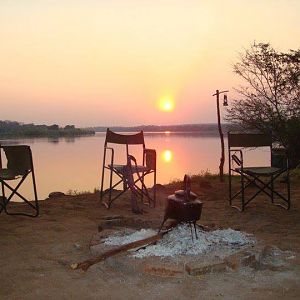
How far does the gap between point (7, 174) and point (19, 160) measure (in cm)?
21

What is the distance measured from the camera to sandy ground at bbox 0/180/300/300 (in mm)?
2463

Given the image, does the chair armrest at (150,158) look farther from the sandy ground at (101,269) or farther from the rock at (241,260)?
the rock at (241,260)

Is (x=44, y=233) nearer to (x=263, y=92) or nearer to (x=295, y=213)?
(x=295, y=213)

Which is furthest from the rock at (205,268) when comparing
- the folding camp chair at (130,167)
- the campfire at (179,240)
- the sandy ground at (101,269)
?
the folding camp chair at (130,167)

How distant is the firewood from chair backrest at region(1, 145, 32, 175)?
1.95 meters

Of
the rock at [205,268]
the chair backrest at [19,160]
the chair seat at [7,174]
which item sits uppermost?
the chair backrest at [19,160]

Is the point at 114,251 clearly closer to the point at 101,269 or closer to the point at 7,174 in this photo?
the point at 101,269

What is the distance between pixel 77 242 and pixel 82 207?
1.77 m

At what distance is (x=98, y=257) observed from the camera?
2.97 metres

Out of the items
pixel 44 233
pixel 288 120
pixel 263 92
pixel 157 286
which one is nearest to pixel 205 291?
pixel 157 286

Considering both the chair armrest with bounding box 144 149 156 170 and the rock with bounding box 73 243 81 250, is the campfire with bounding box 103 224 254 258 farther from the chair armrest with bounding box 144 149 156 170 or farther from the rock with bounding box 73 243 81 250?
the chair armrest with bounding box 144 149 156 170

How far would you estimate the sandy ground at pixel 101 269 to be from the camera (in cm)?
246

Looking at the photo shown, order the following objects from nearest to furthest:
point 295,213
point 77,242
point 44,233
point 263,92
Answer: point 77,242
point 44,233
point 295,213
point 263,92

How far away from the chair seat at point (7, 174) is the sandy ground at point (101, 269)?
1.58 feet
